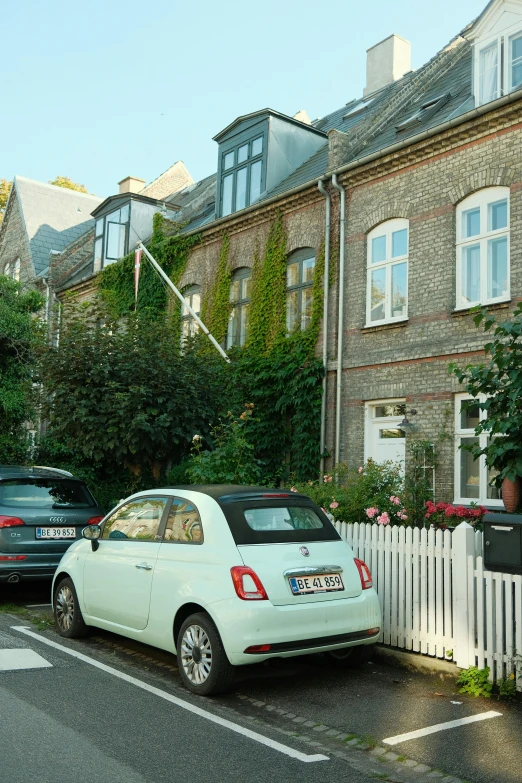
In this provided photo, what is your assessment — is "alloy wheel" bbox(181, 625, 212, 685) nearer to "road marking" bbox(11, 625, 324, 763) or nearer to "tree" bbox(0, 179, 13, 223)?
"road marking" bbox(11, 625, 324, 763)

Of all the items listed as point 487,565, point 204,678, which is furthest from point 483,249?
point 204,678

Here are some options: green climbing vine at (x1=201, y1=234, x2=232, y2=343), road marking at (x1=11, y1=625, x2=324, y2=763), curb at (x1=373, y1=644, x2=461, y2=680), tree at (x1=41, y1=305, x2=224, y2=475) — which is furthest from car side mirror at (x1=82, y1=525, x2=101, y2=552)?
green climbing vine at (x1=201, y1=234, x2=232, y2=343)

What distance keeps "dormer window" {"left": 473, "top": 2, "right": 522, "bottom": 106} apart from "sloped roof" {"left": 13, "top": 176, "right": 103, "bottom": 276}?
2011 centimetres

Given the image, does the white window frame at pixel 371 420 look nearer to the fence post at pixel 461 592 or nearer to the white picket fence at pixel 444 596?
the white picket fence at pixel 444 596

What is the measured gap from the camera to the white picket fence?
627 cm

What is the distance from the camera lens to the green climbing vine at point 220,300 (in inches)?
725

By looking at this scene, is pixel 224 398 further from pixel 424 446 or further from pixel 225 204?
pixel 225 204

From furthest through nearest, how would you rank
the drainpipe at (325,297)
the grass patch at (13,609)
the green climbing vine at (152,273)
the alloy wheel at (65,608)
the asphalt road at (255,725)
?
the green climbing vine at (152,273)
the drainpipe at (325,297)
the grass patch at (13,609)
the alloy wheel at (65,608)
the asphalt road at (255,725)

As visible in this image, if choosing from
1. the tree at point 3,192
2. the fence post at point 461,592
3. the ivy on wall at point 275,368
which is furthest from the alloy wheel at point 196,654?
the tree at point 3,192

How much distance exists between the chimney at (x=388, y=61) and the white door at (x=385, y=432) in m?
11.1

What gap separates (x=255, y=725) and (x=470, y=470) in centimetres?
832

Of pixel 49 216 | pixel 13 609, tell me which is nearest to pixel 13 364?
pixel 13 609

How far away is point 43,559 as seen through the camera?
9578 millimetres

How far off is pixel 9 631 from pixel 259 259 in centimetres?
1130
